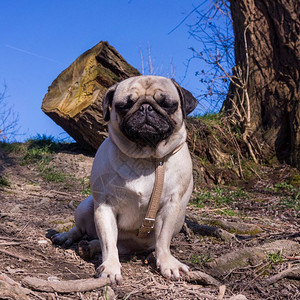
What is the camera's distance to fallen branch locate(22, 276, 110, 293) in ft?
7.65

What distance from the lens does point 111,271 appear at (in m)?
2.67

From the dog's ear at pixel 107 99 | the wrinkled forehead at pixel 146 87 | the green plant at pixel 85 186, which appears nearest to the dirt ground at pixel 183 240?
the green plant at pixel 85 186

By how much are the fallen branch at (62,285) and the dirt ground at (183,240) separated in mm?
31

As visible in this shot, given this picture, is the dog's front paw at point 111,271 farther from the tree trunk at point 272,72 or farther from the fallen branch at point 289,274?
the tree trunk at point 272,72

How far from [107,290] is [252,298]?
3.24 feet

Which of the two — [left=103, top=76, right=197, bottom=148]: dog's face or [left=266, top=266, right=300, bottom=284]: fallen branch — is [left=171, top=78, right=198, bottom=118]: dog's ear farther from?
[left=266, top=266, right=300, bottom=284]: fallen branch

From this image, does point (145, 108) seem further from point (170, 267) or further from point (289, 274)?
point (289, 274)

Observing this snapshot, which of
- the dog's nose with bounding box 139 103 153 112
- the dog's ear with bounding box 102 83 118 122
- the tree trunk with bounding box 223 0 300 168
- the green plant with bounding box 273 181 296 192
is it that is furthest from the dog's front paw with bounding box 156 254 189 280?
the tree trunk with bounding box 223 0 300 168

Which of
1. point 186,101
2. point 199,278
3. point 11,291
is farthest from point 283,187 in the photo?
point 11,291

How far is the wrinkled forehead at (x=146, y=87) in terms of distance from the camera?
2.92m

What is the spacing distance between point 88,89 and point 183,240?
3.74 metres

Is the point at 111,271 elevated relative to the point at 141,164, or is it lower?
lower

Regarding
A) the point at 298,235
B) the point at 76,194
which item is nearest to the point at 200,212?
the point at 298,235

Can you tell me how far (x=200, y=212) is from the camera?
528 cm
